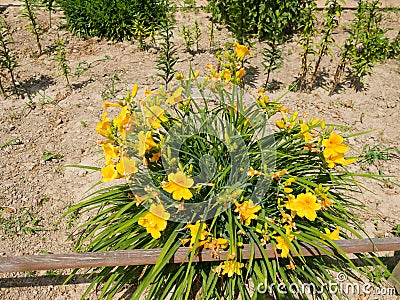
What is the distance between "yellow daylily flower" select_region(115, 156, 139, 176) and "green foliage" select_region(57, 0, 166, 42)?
116 inches

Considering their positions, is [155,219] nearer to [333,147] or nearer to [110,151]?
[110,151]

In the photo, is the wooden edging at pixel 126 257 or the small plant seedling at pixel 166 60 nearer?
the wooden edging at pixel 126 257

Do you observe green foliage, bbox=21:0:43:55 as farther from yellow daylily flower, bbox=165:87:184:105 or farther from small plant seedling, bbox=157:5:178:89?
yellow daylily flower, bbox=165:87:184:105

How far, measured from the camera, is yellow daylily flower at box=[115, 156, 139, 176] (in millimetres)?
1971

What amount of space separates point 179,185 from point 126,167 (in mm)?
282

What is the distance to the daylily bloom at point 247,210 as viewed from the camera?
196 centimetres

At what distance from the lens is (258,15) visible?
15.1ft

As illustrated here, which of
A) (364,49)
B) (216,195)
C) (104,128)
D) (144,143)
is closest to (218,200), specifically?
(216,195)

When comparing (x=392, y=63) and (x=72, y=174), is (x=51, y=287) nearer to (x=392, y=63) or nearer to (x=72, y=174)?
(x=72, y=174)

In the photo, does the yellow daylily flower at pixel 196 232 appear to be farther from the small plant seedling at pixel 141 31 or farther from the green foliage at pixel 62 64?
the small plant seedling at pixel 141 31

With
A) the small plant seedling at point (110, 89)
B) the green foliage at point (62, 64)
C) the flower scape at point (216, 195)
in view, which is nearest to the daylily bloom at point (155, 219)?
the flower scape at point (216, 195)

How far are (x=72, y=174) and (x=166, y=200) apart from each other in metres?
1.49

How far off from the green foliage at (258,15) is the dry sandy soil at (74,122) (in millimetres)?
229

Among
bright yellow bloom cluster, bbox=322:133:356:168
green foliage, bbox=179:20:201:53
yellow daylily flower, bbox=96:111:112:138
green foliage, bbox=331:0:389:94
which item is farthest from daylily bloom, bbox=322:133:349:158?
green foliage, bbox=179:20:201:53
